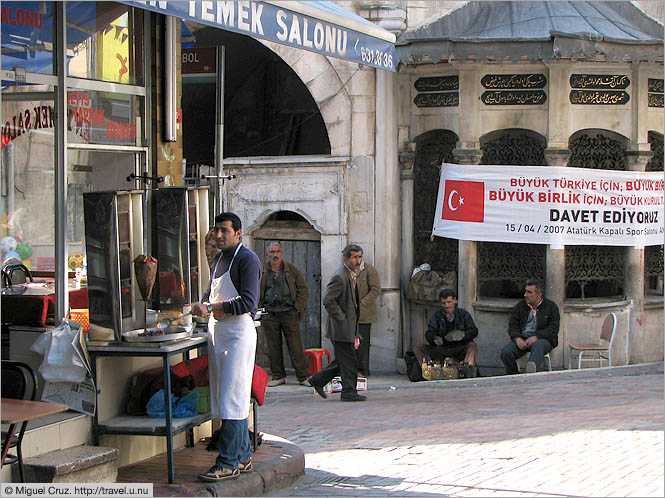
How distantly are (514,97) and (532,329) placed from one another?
123 inches

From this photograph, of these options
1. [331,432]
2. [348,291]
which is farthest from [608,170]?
[331,432]

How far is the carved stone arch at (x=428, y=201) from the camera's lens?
14031 mm

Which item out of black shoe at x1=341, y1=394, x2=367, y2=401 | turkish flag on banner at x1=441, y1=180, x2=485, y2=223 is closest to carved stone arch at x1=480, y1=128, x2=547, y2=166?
turkish flag on banner at x1=441, y1=180, x2=485, y2=223

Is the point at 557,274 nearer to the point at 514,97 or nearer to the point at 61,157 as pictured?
the point at 514,97

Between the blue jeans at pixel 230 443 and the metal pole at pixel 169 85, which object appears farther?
the metal pole at pixel 169 85

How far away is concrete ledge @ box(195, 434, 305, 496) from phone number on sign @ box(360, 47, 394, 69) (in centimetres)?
325

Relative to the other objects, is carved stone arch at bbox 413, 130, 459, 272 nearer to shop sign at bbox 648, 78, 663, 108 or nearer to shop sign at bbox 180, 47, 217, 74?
shop sign at bbox 648, 78, 663, 108

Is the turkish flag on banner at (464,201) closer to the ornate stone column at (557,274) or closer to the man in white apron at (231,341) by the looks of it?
the ornate stone column at (557,274)

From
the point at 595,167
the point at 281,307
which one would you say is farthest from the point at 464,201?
the point at 281,307

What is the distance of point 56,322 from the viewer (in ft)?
22.1

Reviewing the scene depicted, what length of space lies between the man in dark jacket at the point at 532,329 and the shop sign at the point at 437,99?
9.09 feet

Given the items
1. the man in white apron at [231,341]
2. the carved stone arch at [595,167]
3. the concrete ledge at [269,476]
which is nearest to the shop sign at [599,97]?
the carved stone arch at [595,167]

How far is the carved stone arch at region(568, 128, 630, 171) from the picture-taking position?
1348 cm

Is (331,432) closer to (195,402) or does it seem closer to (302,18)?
(195,402)
